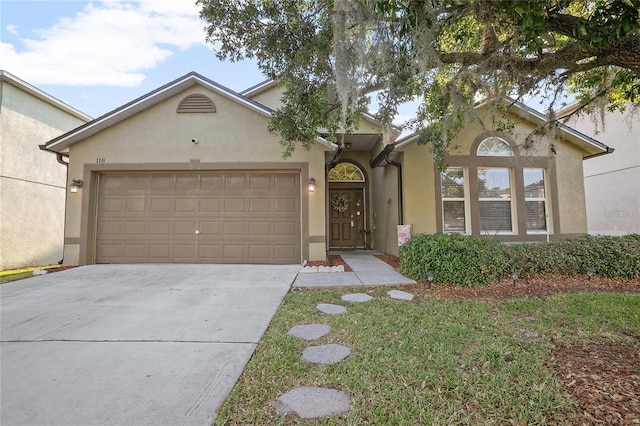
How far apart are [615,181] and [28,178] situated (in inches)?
788

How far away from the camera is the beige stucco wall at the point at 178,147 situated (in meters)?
8.16

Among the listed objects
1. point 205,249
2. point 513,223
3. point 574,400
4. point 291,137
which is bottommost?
point 574,400

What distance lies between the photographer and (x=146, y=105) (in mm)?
8172

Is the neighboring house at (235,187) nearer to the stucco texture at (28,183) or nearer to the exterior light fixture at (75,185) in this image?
the exterior light fixture at (75,185)

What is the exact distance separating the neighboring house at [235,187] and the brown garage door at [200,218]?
3 cm

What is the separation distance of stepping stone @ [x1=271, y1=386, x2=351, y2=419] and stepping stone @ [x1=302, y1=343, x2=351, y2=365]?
1.56ft

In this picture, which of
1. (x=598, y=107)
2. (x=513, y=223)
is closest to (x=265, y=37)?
(x=598, y=107)

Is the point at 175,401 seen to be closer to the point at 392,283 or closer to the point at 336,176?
the point at 392,283

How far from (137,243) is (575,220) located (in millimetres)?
11815

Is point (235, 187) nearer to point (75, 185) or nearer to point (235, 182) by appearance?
point (235, 182)

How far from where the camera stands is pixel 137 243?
326 inches

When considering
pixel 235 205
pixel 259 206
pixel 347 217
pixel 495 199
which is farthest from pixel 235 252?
pixel 495 199

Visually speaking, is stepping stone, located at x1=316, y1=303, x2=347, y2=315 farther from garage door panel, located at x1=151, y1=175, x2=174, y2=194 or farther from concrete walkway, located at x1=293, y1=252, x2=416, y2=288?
garage door panel, located at x1=151, y1=175, x2=174, y2=194

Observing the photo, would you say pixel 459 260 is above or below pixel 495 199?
below
